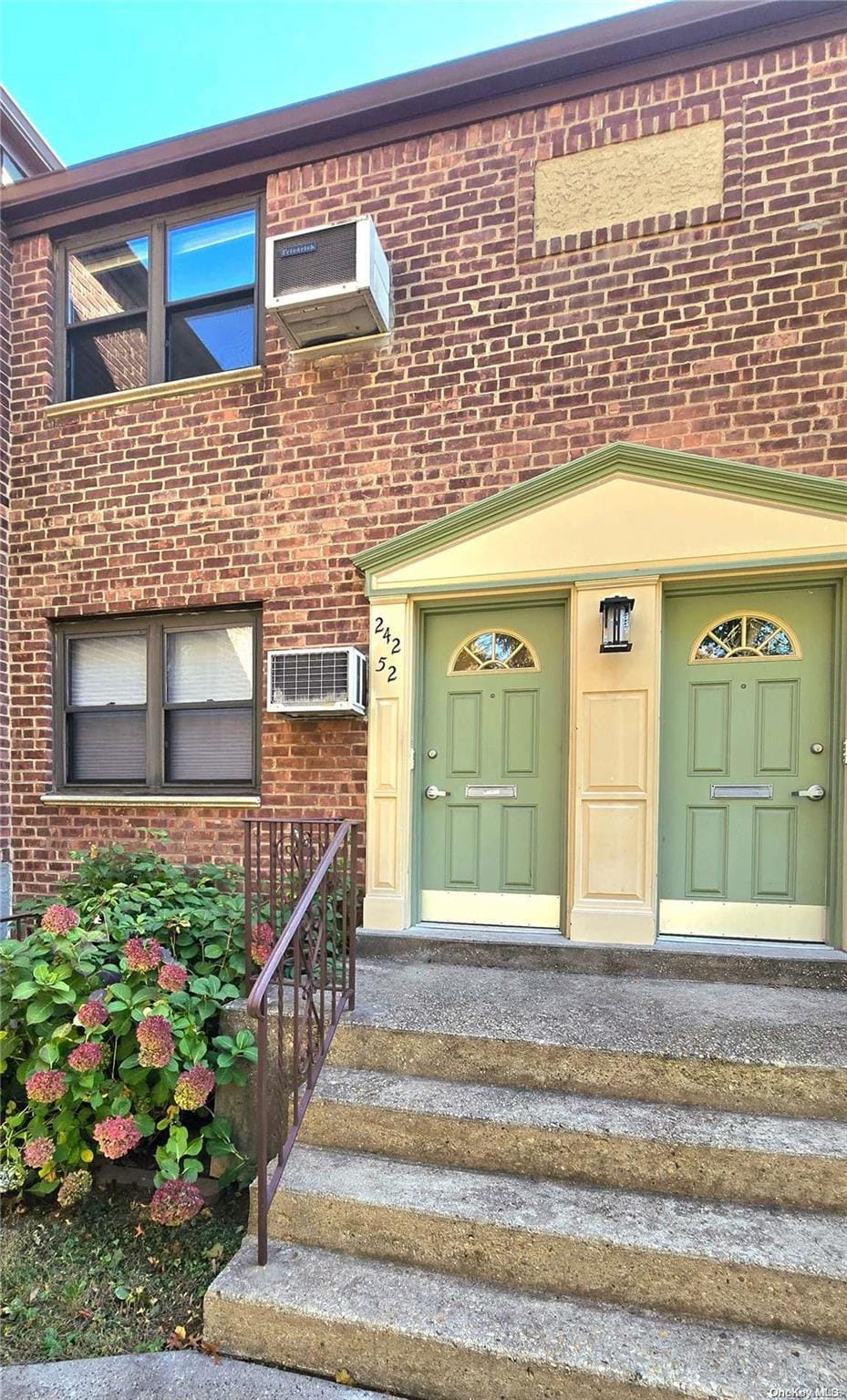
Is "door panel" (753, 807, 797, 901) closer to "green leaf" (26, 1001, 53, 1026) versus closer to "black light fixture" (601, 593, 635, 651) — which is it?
"black light fixture" (601, 593, 635, 651)

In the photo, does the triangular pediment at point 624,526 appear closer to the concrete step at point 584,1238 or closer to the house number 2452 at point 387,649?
the house number 2452 at point 387,649

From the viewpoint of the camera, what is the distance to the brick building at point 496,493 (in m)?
3.62

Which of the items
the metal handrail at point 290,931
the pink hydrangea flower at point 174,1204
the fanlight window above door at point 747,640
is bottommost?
the pink hydrangea flower at point 174,1204

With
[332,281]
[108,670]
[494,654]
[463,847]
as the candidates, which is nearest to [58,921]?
[463,847]

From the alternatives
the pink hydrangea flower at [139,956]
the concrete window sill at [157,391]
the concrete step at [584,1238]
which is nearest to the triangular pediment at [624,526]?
the concrete window sill at [157,391]

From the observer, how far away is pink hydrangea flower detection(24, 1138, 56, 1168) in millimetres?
2637

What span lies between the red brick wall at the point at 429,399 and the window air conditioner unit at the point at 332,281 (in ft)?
0.62

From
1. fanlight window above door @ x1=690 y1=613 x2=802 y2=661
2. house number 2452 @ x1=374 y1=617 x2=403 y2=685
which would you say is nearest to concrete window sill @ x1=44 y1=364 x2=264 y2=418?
house number 2452 @ x1=374 y1=617 x2=403 y2=685

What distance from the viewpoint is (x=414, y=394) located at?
4168 mm

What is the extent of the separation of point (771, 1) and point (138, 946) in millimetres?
5740

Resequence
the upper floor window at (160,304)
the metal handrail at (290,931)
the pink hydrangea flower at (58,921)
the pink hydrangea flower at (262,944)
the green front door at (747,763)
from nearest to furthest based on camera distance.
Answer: the metal handrail at (290,931)
the pink hydrangea flower at (58,921)
the pink hydrangea flower at (262,944)
the green front door at (747,763)
the upper floor window at (160,304)

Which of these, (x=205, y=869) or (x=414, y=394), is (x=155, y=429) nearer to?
(x=414, y=394)

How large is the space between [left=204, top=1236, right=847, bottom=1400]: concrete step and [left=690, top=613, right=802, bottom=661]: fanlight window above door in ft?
9.32

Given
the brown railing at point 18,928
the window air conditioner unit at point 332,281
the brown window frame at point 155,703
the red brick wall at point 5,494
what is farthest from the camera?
the red brick wall at point 5,494
